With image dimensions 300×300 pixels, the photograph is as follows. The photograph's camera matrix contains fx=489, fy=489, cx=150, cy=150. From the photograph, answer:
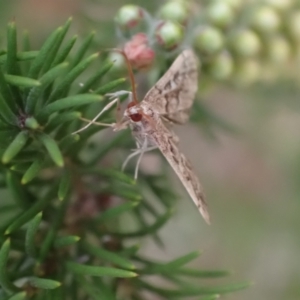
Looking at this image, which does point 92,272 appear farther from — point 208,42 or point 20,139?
point 208,42

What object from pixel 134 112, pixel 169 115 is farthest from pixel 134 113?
pixel 169 115

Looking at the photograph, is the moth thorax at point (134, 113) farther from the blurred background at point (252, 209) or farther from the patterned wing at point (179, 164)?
the blurred background at point (252, 209)

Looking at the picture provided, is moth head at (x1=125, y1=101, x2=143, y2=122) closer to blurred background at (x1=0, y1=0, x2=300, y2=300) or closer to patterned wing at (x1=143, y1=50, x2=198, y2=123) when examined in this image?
patterned wing at (x1=143, y1=50, x2=198, y2=123)

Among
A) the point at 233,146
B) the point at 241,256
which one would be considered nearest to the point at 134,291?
the point at 241,256

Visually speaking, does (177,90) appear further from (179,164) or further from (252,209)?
(252,209)

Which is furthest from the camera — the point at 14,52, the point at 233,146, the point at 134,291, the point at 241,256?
the point at 233,146

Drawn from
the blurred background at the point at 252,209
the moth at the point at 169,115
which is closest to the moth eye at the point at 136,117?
the moth at the point at 169,115
